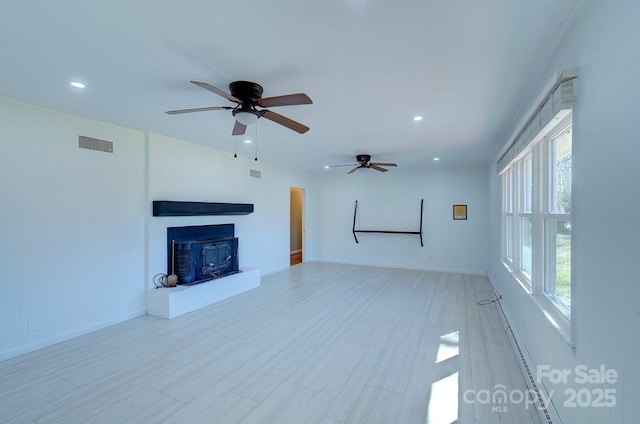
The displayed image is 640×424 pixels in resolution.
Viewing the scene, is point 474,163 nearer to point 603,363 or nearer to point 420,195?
point 420,195

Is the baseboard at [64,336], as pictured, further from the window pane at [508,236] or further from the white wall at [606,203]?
the window pane at [508,236]

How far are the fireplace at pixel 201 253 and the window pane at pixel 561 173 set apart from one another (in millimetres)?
4637

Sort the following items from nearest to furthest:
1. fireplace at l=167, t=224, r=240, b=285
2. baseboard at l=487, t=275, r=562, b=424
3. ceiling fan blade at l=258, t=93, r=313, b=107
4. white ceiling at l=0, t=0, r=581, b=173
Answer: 1. white ceiling at l=0, t=0, r=581, b=173
2. baseboard at l=487, t=275, r=562, b=424
3. ceiling fan blade at l=258, t=93, r=313, b=107
4. fireplace at l=167, t=224, r=240, b=285

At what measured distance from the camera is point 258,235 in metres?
6.34

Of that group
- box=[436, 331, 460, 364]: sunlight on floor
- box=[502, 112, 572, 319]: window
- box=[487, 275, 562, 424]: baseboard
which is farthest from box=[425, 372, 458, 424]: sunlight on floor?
box=[502, 112, 572, 319]: window

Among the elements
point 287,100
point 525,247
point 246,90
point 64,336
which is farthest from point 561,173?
point 64,336

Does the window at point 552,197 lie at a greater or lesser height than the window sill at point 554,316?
greater

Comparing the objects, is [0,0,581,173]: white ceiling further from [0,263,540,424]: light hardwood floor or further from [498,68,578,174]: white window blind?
[0,263,540,424]: light hardwood floor

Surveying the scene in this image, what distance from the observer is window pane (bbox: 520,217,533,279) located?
3.21 meters

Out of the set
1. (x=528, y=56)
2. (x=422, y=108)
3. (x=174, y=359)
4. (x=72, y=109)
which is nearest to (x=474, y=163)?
(x=422, y=108)

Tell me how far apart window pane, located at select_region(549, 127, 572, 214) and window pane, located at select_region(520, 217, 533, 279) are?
0.98m

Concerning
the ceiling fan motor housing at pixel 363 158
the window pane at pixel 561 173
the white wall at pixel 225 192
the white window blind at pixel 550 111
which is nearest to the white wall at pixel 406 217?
the white wall at pixel 225 192

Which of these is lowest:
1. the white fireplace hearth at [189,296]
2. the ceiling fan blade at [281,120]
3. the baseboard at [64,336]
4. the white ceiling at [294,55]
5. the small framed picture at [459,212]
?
the baseboard at [64,336]

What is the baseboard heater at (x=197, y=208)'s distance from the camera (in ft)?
13.5
